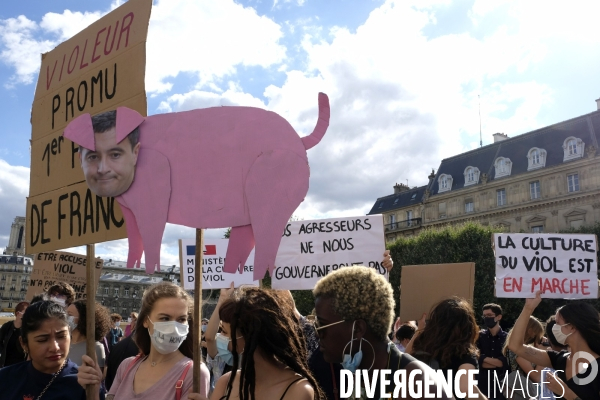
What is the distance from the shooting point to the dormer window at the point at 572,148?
40.6 m

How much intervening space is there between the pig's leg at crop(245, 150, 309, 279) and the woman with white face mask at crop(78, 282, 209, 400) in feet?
2.09

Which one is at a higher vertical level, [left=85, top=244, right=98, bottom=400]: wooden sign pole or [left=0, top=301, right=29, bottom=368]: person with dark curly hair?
[left=85, top=244, right=98, bottom=400]: wooden sign pole

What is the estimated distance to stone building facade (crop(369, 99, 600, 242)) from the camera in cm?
4003

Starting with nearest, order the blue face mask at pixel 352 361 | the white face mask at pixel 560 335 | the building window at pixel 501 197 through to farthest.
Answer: the blue face mask at pixel 352 361 < the white face mask at pixel 560 335 < the building window at pixel 501 197

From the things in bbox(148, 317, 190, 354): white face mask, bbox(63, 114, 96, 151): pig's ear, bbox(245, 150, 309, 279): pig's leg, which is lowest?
bbox(148, 317, 190, 354): white face mask

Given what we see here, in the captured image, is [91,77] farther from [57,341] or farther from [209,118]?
[57,341]

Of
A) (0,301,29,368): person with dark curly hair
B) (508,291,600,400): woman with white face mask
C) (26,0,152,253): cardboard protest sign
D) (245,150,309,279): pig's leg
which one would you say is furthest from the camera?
(0,301,29,368): person with dark curly hair

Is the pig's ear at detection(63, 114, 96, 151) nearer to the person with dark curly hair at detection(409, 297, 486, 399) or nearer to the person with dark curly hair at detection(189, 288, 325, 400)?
the person with dark curly hair at detection(189, 288, 325, 400)

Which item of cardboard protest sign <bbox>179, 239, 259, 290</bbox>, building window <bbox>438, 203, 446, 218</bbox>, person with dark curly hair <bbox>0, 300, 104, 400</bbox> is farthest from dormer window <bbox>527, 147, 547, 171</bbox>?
person with dark curly hair <bbox>0, 300, 104, 400</bbox>

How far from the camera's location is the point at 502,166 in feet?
153

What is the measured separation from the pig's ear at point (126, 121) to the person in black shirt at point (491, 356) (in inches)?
154

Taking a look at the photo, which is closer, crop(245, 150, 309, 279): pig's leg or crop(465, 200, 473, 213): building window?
crop(245, 150, 309, 279): pig's leg

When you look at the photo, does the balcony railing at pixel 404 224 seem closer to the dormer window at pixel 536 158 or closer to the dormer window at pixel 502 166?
the dormer window at pixel 502 166

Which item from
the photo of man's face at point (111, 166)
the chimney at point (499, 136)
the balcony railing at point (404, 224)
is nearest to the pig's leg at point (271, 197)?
the photo of man's face at point (111, 166)
